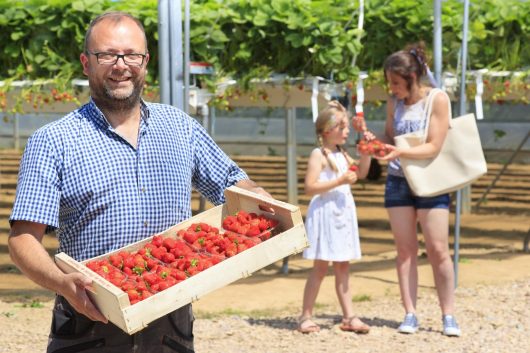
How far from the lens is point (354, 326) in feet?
20.1

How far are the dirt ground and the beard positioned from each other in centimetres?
313

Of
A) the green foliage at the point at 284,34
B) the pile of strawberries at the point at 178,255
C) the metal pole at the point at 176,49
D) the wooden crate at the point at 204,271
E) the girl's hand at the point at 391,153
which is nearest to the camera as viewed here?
the wooden crate at the point at 204,271

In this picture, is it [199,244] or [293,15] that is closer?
[199,244]

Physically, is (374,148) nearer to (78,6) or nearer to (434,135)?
(434,135)

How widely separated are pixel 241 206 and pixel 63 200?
19.2 inches

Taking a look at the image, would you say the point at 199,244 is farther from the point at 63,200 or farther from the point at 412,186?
the point at 412,186

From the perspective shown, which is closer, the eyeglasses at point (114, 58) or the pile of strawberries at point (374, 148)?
the eyeglasses at point (114, 58)

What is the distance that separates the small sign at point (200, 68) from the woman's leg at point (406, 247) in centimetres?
258

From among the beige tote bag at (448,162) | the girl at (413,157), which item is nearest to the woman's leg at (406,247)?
the girl at (413,157)

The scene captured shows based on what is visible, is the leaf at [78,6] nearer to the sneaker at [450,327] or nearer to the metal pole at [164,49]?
the metal pole at [164,49]

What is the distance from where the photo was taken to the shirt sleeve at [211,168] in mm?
3041

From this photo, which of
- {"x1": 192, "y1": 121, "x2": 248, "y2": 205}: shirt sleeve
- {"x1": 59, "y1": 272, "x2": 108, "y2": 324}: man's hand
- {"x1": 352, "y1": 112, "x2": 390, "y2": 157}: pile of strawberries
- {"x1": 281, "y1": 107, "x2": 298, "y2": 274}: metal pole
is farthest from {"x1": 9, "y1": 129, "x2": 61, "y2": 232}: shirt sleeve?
{"x1": 281, "y1": 107, "x2": 298, "y2": 274}: metal pole

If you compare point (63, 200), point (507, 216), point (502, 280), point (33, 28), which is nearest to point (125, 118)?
point (63, 200)

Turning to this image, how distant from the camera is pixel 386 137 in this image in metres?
5.99
